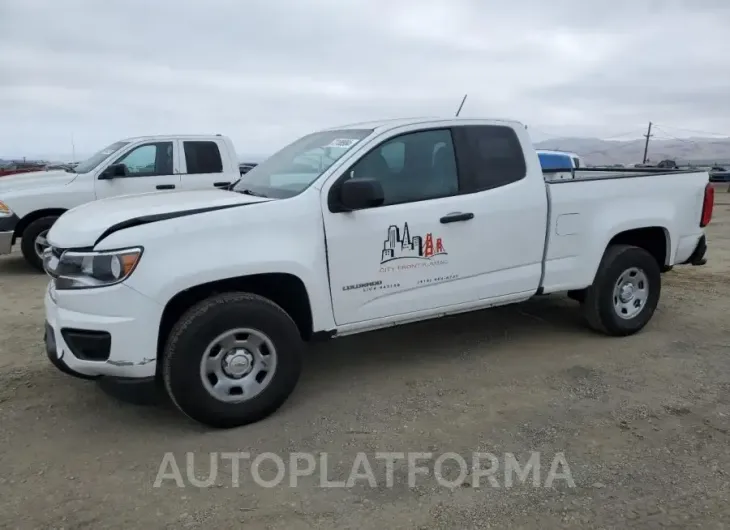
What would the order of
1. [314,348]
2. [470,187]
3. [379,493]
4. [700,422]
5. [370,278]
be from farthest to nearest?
[314,348] → [470,187] → [370,278] → [700,422] → [379,493]

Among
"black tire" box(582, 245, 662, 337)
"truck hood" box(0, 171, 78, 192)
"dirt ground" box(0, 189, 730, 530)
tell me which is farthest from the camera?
"truck hood" box(0, 171, 78, 192)

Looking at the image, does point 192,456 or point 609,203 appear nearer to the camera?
point 192,456

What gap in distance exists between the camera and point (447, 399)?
161 inches

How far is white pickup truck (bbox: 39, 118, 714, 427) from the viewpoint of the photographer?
11.3 ft

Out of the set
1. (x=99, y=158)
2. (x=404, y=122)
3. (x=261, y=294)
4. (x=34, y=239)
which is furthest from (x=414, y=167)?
(x=99, y=158)

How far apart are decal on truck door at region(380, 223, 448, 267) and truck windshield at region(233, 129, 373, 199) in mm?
638

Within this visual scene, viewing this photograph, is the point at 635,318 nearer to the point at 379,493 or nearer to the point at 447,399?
the point at 447,399

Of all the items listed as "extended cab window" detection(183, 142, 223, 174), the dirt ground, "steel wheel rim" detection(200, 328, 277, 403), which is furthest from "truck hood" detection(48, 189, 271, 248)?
"extended cab window" detection(183, 142, 223, 174)

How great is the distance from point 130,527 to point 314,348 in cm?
255

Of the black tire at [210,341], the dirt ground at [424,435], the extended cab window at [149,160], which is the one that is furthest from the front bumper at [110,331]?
the extended cab window at [149,160]

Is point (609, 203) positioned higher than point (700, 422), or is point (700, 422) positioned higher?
point (609, 203)

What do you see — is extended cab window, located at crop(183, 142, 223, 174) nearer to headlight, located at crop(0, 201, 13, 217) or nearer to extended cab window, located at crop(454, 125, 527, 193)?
headlight, located at crop(0, 201, 13, 217)

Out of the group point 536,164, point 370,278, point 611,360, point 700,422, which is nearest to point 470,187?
point 536,164

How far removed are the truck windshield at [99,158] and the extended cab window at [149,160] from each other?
0.81ft
